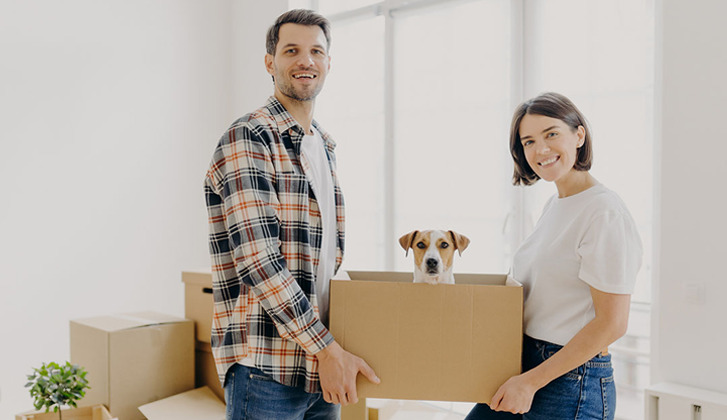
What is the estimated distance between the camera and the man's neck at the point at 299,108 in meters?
1.40

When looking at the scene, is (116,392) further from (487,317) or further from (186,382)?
(487,317)

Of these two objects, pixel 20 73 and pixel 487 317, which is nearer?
pixel 487 317

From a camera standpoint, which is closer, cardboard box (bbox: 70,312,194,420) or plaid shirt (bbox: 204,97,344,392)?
plaid shirt (bbox: 204,97,344,392)

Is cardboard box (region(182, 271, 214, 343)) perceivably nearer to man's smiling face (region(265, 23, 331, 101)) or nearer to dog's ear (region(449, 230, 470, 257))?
man's smiling face (region(265, 23, 331, 101))

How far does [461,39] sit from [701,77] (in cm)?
123

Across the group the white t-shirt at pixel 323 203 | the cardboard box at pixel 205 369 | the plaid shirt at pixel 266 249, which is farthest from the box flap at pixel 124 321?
the white t-shirt at pixel 323 203

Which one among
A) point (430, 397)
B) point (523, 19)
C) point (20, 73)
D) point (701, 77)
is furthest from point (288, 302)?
point (20, 73)

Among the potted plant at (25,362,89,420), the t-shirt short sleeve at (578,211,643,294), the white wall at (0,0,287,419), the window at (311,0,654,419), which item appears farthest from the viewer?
the white wall at (0,0,287,419)

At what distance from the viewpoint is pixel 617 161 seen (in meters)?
2.31

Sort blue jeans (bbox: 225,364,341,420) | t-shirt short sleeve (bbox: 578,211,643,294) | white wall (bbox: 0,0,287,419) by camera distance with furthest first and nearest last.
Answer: white wall (bbox: 0,0,287,419) < blue jeans (bbox: 225,364,341,420) < t-shirt short sleeve (bbox: 578,211,643,294)

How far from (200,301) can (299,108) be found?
1336mm

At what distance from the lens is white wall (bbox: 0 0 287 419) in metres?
2.62

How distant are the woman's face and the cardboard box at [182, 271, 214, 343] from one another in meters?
1.54

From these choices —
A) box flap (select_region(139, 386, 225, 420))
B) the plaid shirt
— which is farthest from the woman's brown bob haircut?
box flap (select_region(139, 386, 225, 420))
